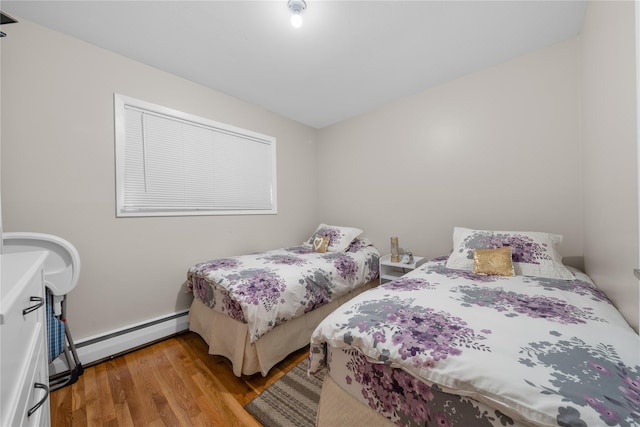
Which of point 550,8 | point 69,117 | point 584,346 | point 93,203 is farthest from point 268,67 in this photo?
point 584,346

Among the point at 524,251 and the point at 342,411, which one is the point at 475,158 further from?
the point at 342,411

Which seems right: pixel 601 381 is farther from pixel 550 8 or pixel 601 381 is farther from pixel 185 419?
pixel 550 8

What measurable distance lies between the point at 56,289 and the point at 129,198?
790 mm

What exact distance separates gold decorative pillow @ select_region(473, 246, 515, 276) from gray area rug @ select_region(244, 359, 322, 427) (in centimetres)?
137

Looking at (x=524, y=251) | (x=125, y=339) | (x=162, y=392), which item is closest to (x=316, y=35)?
(x=524, y=251)

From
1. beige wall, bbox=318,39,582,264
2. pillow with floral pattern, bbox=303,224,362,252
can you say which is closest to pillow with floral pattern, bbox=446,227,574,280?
beige wall, bbox=318,39,582,264

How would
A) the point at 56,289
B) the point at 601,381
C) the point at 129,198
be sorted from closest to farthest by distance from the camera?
the point at 601,381 → the point at 56,289 → the point at 129,198

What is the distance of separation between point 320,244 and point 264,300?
128 centimetres

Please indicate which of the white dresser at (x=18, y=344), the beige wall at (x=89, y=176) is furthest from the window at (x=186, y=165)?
the white dresser at (x=18, y=344)

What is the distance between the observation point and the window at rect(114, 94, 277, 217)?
200cm

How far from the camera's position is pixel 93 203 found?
1.83 meters

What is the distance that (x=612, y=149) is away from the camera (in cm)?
121

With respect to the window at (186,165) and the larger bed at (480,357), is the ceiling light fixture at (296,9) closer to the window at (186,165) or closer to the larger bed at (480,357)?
the window at (186,165)

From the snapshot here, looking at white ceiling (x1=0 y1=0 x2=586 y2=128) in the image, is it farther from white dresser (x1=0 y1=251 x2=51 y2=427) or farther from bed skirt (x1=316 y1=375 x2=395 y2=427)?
bed skirt (x1=316 y1=375 x2=395 y2=427)
